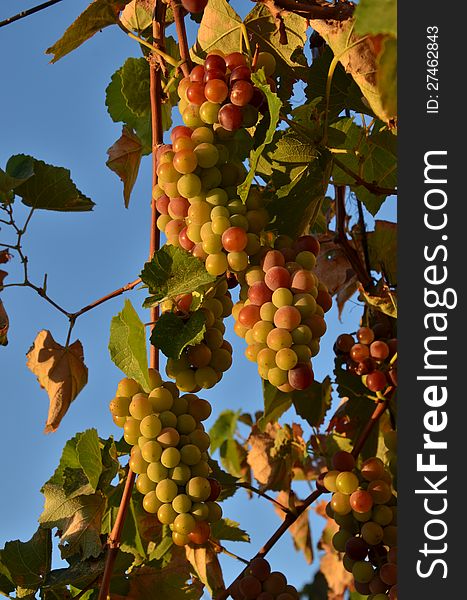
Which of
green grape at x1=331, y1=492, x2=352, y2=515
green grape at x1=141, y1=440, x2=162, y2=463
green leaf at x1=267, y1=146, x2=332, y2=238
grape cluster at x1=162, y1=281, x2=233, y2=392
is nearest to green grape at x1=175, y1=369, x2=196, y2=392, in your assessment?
grape cluster at x1=162, y1=281, x2=233, y2=392

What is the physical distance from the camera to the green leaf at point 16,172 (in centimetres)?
177

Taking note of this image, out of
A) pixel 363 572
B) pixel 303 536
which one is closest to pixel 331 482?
pixel 363 572

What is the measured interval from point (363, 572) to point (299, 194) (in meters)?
0.64

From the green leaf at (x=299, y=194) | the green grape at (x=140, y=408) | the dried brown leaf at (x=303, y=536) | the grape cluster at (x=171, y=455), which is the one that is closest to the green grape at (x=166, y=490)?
the grape cluster at (x=171, y=455)

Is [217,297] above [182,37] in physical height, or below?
below

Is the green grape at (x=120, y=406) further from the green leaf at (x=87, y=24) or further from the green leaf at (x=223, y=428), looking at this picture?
the green leaf at (x=223, y=428)

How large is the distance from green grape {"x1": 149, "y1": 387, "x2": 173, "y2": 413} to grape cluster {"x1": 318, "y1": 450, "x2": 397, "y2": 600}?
0.38 metres

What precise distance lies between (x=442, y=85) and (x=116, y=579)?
3.59ft

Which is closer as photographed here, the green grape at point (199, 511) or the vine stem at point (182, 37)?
the green grape at point (199, 511)

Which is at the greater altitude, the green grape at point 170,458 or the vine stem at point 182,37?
the vine stem at point 182,37

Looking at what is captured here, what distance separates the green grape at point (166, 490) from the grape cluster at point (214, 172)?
1.04 feet

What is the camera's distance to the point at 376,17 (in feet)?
2.24

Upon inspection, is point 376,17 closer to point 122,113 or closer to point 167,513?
point 167,513

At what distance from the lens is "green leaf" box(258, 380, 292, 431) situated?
1988 mm
